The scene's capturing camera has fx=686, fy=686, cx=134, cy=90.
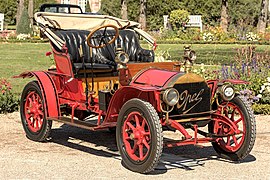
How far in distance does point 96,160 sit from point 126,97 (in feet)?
2.48

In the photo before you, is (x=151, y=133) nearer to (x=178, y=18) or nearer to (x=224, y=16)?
(x=224, y=16)

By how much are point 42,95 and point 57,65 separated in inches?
16.1

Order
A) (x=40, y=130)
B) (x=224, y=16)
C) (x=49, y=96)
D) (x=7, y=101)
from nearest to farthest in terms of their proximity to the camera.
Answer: (x=49, y=96), (x=40, y=130), (x=7, y=101), (x=224, y=16)

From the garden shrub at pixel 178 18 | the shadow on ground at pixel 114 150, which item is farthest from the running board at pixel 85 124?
the garden shrub at pixel 178 18

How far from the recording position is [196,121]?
22.1ft

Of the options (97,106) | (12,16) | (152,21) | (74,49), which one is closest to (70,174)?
(97,106)

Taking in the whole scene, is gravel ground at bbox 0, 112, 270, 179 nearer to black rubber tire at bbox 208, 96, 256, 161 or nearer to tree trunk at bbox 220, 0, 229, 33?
black rubber tire at bbox 208, 96, 256, 161

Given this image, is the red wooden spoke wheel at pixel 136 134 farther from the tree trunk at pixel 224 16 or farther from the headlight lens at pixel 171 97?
the tree trunk at pixel 224 16

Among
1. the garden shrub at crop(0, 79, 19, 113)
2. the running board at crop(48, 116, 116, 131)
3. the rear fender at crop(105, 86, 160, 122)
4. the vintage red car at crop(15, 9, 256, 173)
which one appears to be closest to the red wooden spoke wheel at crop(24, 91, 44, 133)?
the vintage red car at crop(15, 9, 256, 173)

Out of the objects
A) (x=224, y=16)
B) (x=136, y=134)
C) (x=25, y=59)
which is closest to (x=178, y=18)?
(x=224, y=16)

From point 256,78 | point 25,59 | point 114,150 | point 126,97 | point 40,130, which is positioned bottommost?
point 114,150

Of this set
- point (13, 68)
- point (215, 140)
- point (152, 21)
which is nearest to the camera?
point (215, 140)

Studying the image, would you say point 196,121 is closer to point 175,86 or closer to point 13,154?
point 175,86

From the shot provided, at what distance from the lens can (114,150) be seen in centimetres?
759
